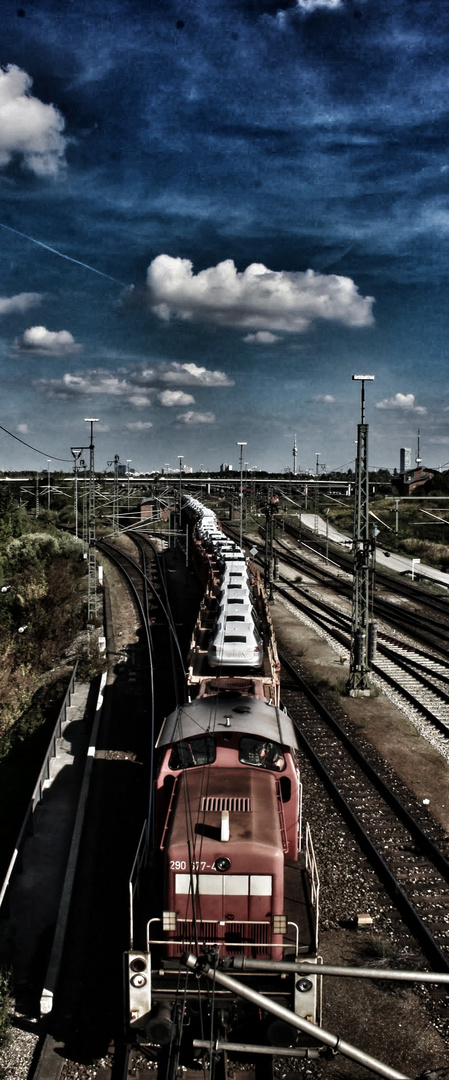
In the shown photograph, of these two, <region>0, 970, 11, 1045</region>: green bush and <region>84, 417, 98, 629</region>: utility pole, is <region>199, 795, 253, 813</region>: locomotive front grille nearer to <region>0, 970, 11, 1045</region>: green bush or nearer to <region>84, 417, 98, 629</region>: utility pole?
<region>0, 970, 11, 1045</region>: green bush

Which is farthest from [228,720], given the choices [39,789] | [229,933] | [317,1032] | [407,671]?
[407,671]

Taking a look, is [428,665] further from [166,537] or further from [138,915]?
[166,537]

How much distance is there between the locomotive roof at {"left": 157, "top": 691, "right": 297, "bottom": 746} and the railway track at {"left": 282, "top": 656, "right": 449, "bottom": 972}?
160 inches

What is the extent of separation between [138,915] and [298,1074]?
9.31 feet

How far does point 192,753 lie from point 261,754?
1.00m

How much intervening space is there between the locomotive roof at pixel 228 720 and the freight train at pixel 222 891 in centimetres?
3

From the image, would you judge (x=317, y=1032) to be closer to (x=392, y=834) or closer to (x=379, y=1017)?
(x=379, y=1017)

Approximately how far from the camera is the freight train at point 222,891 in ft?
28.4

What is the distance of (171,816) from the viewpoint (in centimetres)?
989

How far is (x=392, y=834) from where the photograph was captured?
15.2 meters

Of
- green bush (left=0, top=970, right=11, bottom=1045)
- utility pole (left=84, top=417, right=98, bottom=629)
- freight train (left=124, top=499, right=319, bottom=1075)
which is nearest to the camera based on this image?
freight train (left=124, top=499, right=319, bottom=1075)

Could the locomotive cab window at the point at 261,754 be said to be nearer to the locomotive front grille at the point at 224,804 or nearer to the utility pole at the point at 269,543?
the locomotive front grille at the point at 224,804

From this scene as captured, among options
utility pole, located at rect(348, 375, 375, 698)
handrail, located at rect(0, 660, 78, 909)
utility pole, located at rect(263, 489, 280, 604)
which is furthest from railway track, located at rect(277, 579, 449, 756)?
handrail, located at rect(0, 660, 78, 909)

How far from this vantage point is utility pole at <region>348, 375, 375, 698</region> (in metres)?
24.1
